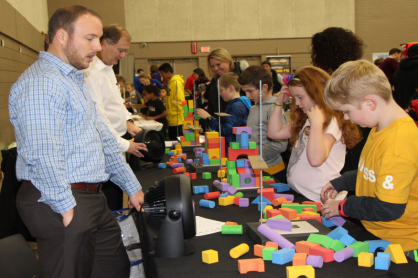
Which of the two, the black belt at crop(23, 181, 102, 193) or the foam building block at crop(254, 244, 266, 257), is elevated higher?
the black belt at crop(23, 181, 102, 193)

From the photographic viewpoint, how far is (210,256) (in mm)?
1119

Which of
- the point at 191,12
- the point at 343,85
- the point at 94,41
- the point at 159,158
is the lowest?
the point at 159,158

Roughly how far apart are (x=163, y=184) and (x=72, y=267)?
48cm

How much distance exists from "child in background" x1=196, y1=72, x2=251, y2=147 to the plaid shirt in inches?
65.3

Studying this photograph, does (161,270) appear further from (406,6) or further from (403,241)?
(406,6)

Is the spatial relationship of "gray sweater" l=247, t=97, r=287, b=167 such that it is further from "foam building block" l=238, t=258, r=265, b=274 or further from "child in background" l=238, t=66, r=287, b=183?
"foam building block" l=238, t=258, r=265, b=274

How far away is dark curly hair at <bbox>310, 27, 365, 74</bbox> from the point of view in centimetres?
238

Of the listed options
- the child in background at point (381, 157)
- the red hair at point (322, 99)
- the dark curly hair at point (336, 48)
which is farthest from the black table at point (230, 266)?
the dark curly hair at point (336, 48)

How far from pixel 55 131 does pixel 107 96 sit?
4.29ft

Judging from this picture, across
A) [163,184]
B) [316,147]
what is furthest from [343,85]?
→ [163,184]

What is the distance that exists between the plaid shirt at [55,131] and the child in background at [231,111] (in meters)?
1.66

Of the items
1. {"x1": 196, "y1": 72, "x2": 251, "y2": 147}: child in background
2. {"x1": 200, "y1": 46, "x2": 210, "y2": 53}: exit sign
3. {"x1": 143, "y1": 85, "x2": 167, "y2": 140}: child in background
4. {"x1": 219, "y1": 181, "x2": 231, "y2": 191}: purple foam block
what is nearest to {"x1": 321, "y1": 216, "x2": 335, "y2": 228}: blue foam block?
{"x1": 219, "y1": 181, "x2": 231, "y2": 191}: purple foam block

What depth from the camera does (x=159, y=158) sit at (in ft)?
9.38

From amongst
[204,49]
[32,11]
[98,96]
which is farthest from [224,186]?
[204,49]
